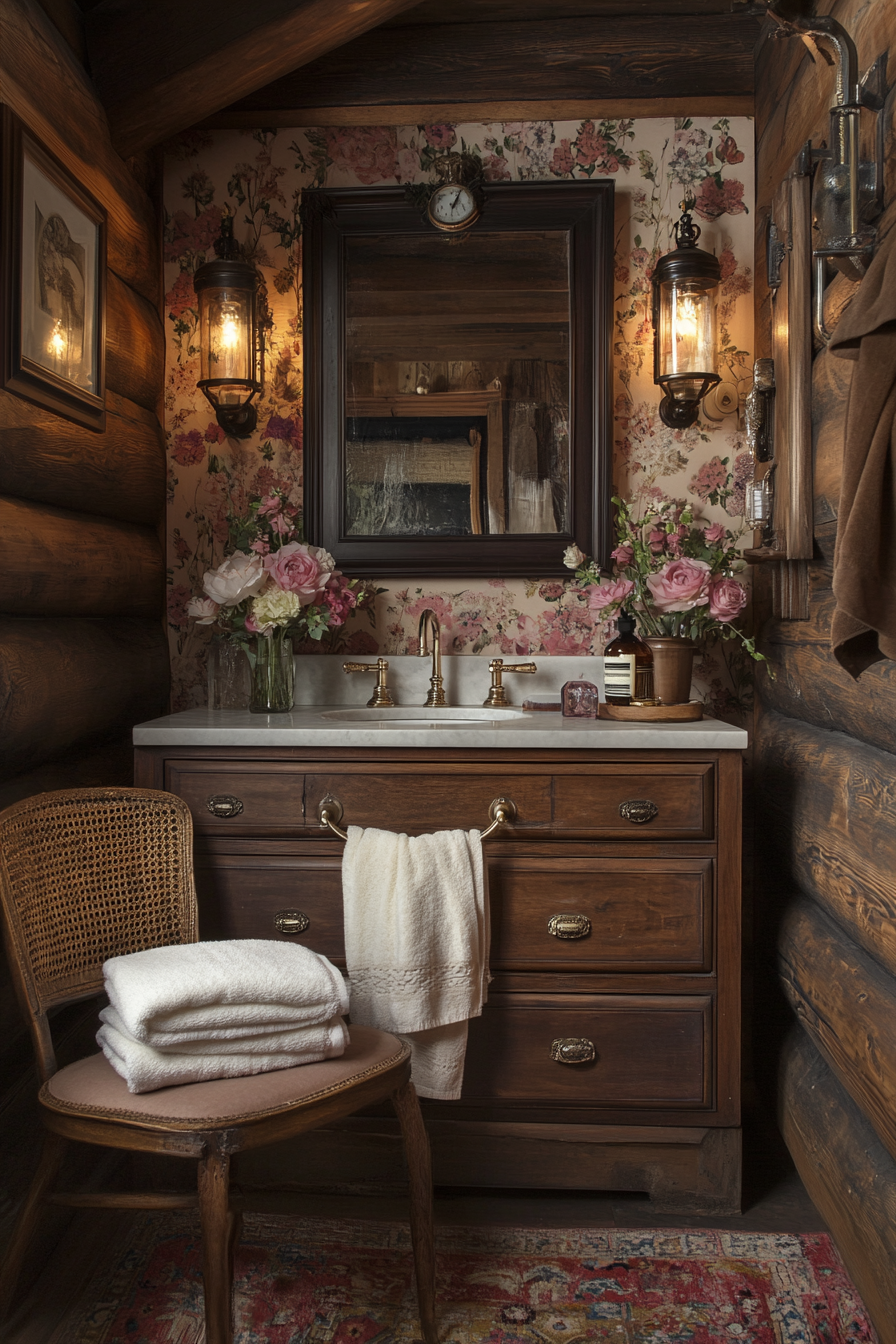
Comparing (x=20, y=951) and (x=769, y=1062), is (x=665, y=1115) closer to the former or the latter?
(x=769, y=1062)

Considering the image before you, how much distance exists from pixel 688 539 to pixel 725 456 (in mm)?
347

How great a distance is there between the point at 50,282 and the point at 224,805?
104cm

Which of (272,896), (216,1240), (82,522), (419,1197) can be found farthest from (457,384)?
(216,1240)

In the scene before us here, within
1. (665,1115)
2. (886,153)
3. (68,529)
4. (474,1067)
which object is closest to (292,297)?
(68,529)

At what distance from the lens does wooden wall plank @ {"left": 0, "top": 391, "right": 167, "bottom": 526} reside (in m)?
1.68

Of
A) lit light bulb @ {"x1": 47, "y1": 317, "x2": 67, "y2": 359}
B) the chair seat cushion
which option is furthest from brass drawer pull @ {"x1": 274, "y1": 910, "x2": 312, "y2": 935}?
lit light bulb @ {"x1": 47, "y1": 317, "x2": 67, "y2": 359}

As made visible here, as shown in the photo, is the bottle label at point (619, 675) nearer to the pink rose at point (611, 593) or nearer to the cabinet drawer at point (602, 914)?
the pink rose at point (611, 593)

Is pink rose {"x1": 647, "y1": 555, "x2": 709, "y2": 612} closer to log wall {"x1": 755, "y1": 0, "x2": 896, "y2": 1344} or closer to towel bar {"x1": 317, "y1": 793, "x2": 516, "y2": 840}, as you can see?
log wall {"x1": 755, "y1": 0, "x2": 896, "y2": 1344}

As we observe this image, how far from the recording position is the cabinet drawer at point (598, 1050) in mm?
1915

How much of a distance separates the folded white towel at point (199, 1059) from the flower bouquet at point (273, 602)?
915mm

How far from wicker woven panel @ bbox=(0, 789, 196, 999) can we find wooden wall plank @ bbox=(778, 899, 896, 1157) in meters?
1.15

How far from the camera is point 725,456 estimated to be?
96.5 inches

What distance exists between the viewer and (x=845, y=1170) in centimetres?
162

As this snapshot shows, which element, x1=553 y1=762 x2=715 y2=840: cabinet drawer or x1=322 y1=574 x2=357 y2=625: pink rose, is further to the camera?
x1=322 y1=574 x2=357 y2=625: pink rose
